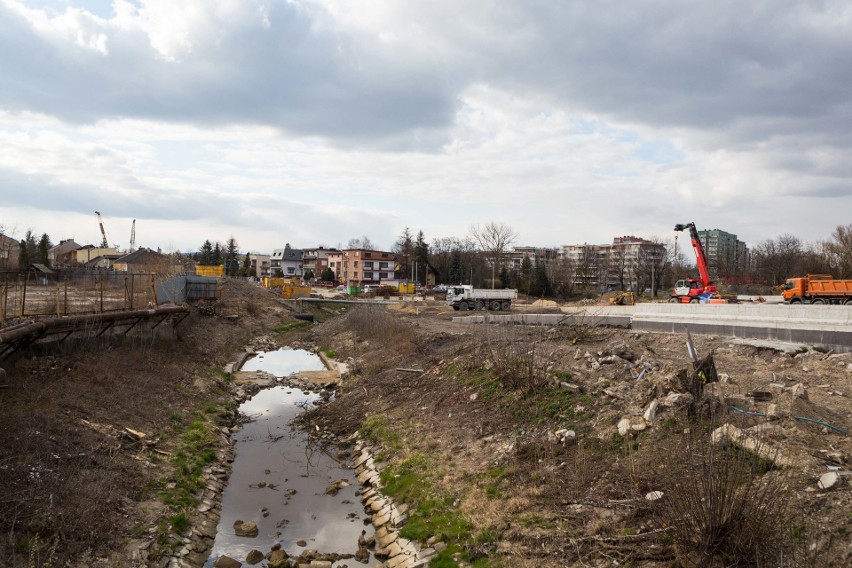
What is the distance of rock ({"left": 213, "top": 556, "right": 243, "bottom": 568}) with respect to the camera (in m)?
10.7

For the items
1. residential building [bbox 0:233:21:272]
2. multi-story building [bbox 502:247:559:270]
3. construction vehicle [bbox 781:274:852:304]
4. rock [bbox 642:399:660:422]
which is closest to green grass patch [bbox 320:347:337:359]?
residential building [bbox 0:233:21:272]

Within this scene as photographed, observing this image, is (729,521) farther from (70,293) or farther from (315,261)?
(315,261)

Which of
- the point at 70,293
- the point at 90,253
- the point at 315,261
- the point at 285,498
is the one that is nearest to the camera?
the point at 285,498

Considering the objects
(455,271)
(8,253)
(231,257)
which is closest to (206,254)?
(231,257)

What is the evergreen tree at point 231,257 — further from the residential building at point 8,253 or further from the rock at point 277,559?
the rock at point 277,559

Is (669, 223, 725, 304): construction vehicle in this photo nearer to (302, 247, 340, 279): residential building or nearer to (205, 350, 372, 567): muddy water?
(205, 350, 372, 567): muddy water

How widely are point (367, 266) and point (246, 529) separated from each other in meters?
110

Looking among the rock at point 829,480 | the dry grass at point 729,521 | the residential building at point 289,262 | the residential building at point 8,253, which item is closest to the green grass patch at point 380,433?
the dry grass at point 729,521

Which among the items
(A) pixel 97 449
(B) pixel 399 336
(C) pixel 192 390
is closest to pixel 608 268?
(B) pixel 399 336

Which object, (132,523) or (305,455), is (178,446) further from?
(132,523)

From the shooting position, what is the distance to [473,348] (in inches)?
874

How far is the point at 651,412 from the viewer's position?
37.0 feet

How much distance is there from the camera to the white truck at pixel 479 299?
53.0m

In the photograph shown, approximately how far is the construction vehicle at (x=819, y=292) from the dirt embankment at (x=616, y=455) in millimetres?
22917
